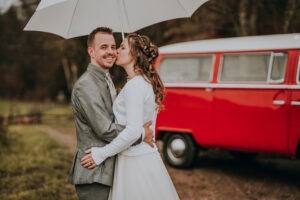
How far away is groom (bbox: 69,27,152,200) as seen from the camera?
3334 mm

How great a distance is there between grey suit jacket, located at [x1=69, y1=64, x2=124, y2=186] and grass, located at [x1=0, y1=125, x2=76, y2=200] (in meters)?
3.42

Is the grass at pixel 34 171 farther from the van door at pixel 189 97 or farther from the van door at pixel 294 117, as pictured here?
the van door at pixel 294 117

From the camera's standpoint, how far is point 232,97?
293 inches

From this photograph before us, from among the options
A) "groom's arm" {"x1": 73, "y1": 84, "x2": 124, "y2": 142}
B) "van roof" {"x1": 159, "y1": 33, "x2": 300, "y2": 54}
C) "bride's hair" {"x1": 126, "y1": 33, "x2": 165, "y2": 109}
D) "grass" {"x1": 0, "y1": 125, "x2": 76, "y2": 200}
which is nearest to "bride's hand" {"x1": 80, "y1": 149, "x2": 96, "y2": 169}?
"groom's arm" {"x1": 73, "y1": 84, "x2": 124, "y2": 142}

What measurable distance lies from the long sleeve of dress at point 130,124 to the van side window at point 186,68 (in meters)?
4.77

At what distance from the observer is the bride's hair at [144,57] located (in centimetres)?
343

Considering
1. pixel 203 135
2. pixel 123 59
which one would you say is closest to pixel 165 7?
pixel 123 59

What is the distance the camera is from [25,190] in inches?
283

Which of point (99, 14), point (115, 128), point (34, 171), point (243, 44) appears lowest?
point (34, 171)

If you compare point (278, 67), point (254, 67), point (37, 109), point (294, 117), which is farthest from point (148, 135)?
point (37, 109)

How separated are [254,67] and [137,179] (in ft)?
14.6

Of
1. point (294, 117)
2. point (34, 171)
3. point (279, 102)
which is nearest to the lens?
point (294, 117)

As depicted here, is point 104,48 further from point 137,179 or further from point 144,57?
point 137,179

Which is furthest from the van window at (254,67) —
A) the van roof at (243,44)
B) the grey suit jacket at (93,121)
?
the grey suit jacket at (93,121)
